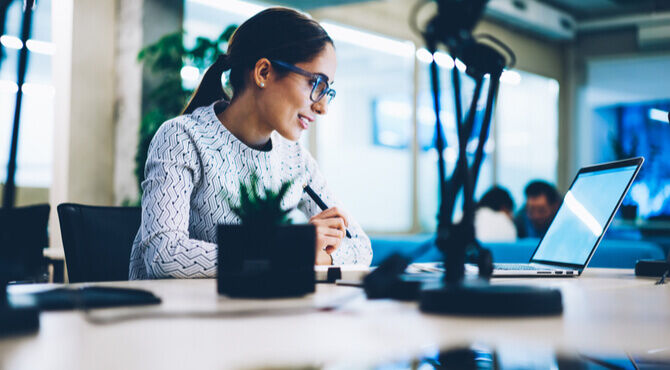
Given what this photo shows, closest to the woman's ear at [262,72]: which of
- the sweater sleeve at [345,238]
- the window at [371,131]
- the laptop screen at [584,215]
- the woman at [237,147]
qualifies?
the woman at [237,147]

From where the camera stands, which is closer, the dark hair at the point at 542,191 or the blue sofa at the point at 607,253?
the blue sofa at the point at 607,253

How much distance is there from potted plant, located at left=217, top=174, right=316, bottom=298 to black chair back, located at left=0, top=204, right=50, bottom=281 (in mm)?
219

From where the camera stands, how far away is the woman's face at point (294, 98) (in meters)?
1.50

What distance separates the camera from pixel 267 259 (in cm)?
74

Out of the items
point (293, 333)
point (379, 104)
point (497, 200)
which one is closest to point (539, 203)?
point (497, 200)

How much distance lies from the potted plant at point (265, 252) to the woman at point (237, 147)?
0.41 m

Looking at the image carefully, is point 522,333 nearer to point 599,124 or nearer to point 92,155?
A: point 92,155

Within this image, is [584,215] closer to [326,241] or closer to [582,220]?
[582,220]

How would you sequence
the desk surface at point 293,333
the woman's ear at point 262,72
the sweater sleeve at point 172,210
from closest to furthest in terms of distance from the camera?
1. the desk surface at point 293,333
2. the sweater sleeve at point 172,210
3. the woman's ear at point 262,72

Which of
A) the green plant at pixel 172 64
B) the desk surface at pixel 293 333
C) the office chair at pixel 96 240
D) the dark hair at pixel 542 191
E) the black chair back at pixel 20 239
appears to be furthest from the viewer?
the dark hair at pixel 542 191

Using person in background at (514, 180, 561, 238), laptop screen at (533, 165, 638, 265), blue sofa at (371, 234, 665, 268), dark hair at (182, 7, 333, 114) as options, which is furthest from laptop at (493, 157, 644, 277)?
person in background at (514, 180, 561, 238)

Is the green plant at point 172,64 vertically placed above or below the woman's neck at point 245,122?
above

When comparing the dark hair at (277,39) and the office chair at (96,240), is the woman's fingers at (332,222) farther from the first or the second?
→ the office chair at (96,240)

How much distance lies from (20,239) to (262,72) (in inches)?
33.2
